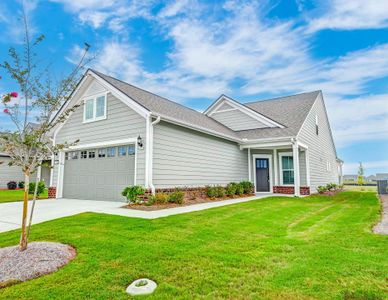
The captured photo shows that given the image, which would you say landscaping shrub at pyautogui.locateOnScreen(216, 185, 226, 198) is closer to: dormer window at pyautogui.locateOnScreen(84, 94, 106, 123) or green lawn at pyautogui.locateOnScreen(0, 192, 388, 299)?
green lawn at pyautogui.locateOnScreen(0, 192, 388, 299)

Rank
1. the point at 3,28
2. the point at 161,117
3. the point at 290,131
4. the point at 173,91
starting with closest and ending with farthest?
the point at 3,28, the point at 161,117, the point at 290,131, the point at 173,91

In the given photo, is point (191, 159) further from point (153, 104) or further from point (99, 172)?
point (99, 172)

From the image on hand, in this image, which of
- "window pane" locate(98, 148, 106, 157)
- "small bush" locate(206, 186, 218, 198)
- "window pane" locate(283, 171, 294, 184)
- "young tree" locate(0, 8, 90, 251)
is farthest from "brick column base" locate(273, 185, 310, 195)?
"young tree" locate(0, 8, 90, 251)

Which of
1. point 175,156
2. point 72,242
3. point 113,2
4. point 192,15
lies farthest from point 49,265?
point 192,15

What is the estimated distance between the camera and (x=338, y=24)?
1190cm

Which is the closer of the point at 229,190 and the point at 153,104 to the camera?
the point at 153,104

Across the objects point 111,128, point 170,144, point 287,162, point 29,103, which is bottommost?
point 287,162

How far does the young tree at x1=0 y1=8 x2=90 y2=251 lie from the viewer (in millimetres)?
3816

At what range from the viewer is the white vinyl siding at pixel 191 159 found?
958 centimetres

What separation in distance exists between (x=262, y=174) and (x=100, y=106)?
10152 millimetres

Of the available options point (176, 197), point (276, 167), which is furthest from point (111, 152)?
point (276, 167)

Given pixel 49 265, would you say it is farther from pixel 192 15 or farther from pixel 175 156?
pixel 192 15

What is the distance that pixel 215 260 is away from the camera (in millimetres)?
3438

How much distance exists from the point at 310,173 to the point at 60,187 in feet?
45.9
